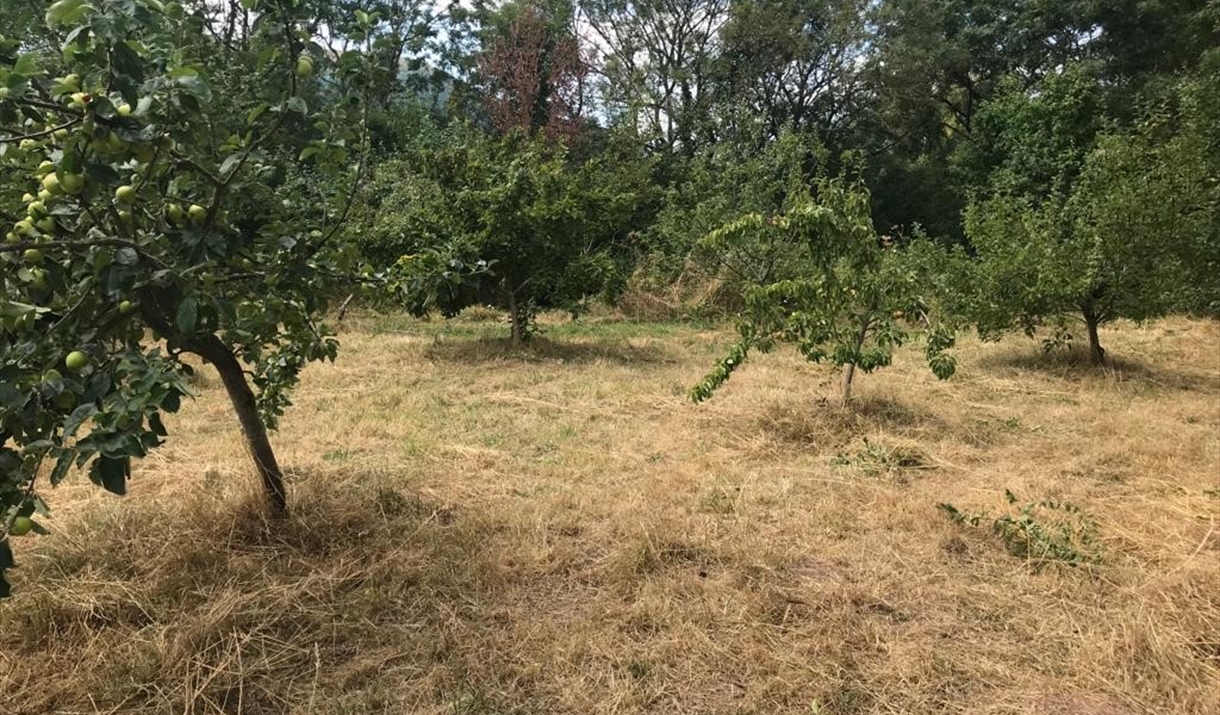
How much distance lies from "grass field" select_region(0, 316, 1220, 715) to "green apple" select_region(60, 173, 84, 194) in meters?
1.42

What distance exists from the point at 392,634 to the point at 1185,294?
8416 mm

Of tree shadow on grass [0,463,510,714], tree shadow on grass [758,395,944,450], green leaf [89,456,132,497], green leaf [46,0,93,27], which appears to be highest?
green leaf [46,0,93,27]

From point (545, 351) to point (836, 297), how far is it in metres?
4.16

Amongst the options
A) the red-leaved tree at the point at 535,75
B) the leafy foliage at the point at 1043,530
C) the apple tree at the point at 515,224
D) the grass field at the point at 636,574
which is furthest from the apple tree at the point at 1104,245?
the red-leaved tree at the point at 535,75

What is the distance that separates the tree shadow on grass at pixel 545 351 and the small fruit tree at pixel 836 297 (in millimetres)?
3024

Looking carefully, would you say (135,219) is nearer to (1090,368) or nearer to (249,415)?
(249,415)

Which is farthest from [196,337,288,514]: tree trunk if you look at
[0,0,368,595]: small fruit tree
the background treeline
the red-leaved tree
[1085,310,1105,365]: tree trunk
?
the red-leaved tree

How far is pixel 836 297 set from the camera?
5273 millimetres

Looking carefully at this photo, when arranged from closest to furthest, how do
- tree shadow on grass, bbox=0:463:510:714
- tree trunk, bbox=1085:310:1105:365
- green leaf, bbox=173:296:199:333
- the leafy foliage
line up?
green leaf, bbox=173:296:199:333, tree shadow on grass, bbox=0:463:510:714, the leafy foliage, tree trunk, bbox=1085:310:1105:365

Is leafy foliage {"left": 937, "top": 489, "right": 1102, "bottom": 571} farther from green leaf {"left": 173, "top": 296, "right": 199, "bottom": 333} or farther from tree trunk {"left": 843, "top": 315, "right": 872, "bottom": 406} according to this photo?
green leaf {"left": 173, "top": 296, "right": 199, "bottom": 333}

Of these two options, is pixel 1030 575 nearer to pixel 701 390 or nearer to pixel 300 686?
pixel 701 390

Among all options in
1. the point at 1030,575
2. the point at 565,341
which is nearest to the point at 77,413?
the point at 1030,575

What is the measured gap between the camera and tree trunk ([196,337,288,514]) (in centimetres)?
287

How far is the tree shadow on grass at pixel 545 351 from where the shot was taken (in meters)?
8.18
